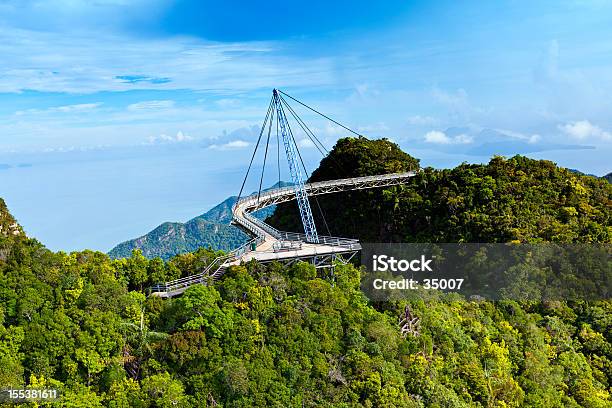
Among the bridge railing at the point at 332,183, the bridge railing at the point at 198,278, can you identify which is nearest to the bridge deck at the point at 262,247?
the bridge railing at the point at 198,278

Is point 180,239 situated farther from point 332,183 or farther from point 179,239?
point 332,183

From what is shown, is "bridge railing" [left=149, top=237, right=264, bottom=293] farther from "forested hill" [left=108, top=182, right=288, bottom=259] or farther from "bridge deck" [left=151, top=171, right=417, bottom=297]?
"forested hill" [left=108, top=182, right=288, bottom=259]

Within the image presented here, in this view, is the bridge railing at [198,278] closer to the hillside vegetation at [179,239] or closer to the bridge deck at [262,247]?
the bridge deck at [262,247]

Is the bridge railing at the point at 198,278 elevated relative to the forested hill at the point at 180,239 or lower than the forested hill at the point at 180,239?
lower

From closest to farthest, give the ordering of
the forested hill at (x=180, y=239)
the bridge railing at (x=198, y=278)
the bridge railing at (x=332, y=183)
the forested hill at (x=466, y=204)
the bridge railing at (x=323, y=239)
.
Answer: the bridge railing at (x=198, y=278)
the bridge railing at (x=323, y=239)
the forested hill at (x=466, y=204)
the bridge railing at (x=332, y=183)
the forested hill at (x=180, y=239)

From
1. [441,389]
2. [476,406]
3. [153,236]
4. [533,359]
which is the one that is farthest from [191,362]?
[153,236]

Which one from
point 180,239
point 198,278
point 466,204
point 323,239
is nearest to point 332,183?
point 466,204
